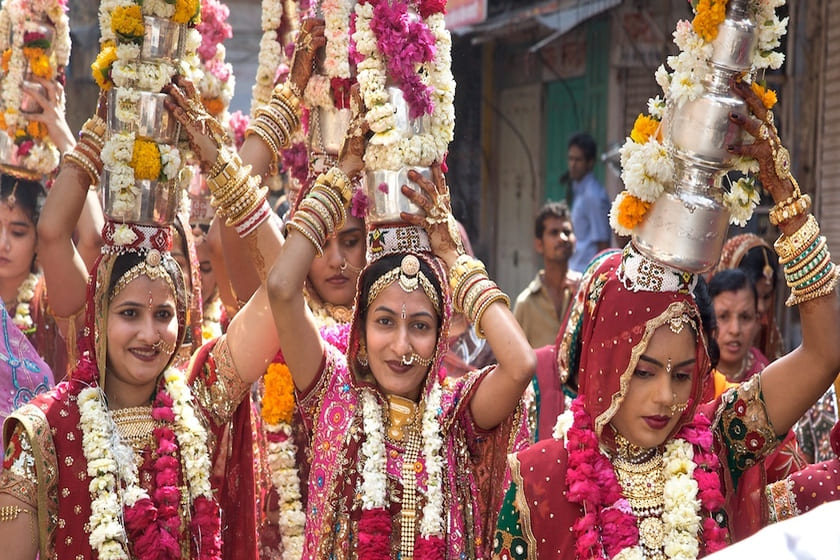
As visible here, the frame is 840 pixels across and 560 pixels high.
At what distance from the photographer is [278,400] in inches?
194

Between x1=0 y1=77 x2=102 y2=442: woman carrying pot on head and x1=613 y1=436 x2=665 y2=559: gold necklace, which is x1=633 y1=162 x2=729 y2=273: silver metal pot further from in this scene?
x1=0 y1=77 x2=102 y2=442: woman carrying pot on head

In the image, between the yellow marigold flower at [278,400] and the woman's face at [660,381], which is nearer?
the woman's face at [660,381]

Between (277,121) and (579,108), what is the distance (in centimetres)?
785

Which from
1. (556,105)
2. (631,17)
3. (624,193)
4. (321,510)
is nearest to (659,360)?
(624,193)

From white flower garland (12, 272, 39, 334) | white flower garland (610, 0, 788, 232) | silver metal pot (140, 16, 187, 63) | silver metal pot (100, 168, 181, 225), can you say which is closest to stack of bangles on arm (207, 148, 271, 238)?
silver metal pot (100, 168, 181, 225)

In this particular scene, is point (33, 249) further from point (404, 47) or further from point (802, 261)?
point (802, 261)

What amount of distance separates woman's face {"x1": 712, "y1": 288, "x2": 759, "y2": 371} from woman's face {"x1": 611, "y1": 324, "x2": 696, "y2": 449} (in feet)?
7.71

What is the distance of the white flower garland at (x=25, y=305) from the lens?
614 centimetres

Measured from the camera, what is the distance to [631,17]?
35.0 feet

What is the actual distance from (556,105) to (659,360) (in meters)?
9.81

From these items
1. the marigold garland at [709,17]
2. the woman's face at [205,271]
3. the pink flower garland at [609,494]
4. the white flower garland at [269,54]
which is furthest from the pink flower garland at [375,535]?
the woman's face at [205,271]

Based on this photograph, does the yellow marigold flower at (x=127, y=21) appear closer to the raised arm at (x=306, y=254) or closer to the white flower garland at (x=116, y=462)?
the raised arm at (x=306, y=254)

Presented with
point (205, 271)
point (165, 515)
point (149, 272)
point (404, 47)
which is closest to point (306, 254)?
point (149, 272)

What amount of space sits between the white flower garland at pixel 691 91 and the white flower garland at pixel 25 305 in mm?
3825
